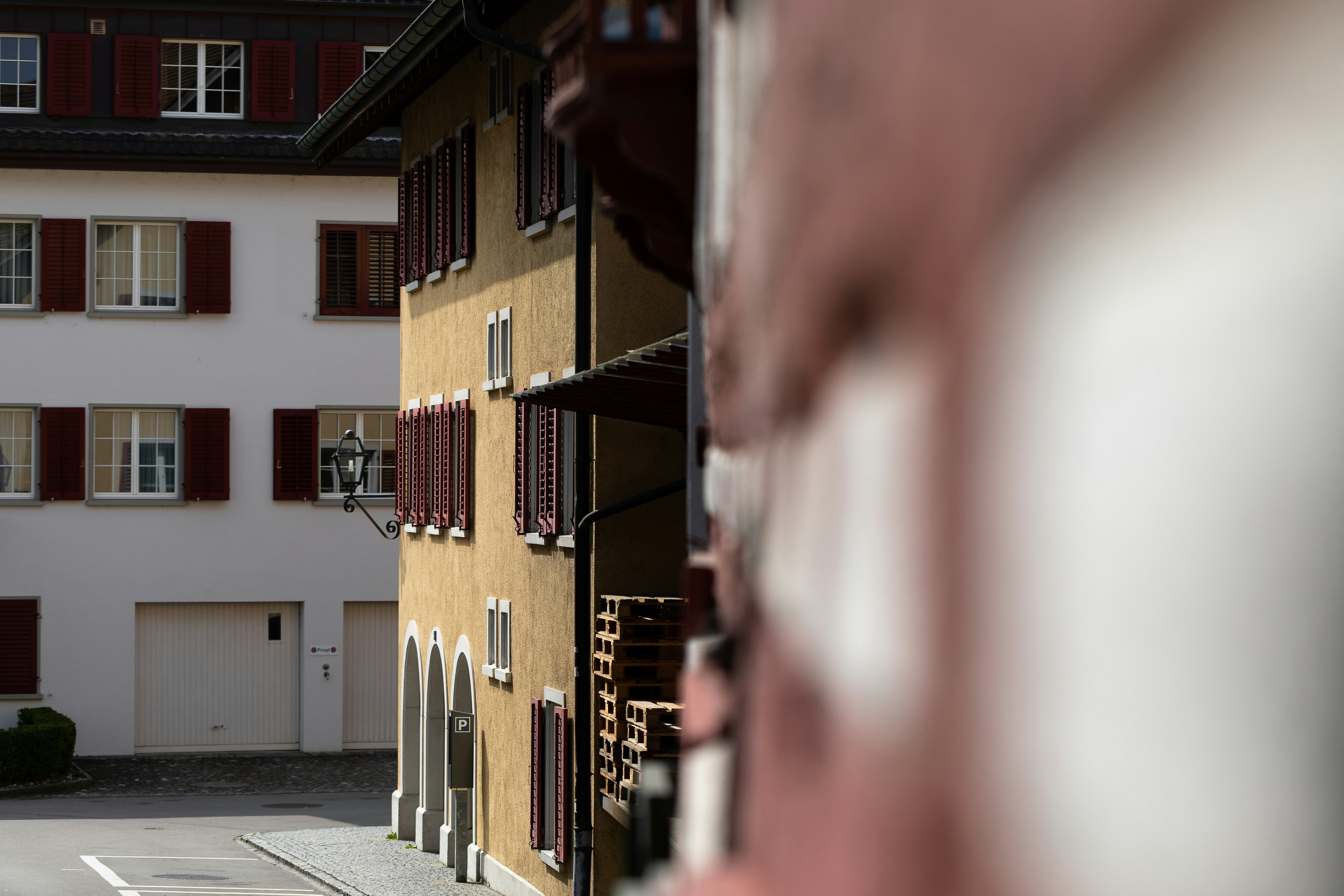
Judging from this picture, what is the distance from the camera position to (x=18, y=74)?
3086 centimetres

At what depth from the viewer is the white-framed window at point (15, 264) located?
1167 inches

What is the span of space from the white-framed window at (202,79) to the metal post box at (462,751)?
16704 mm

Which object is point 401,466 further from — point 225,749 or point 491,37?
point 225,749

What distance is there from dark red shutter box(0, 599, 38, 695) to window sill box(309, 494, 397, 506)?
493 centimetres

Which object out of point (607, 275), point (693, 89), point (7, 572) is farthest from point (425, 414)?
point (693, 89)

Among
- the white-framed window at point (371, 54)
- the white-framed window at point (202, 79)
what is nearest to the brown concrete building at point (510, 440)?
the white-framed window at point (202, 79)

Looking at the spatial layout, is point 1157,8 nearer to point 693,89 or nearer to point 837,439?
point 837,439

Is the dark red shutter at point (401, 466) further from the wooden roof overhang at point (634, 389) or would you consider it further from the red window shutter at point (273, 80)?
the red window shutter at point (273, 80)

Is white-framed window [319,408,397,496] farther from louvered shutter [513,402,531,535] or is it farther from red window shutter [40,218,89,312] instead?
louvered shutter [513,402,531,535]

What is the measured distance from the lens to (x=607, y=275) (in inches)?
555

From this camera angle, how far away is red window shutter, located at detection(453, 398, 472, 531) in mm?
18438

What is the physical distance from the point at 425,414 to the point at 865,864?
18.7 metres

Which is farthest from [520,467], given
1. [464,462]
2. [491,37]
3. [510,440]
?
[491,37]

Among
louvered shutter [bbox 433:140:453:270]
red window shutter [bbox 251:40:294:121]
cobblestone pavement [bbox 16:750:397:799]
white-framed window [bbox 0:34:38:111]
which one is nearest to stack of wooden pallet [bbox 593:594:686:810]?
louvered shutter [bbox 433:140:453:270]
